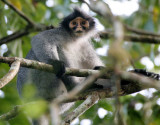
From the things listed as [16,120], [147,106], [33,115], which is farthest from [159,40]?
[33,115]

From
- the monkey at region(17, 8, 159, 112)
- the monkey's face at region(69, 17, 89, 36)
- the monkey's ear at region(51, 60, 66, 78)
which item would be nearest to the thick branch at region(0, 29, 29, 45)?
the monkey at region(17, 8, 159, 112)

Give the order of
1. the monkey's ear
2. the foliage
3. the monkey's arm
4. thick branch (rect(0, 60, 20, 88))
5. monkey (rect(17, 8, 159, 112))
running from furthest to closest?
1. monkey (rect(17, 8, 159, 112))
2. the monkey's arm
3. the foliage
4. the monkey's ear
5. thick branch (rect(0, 60, 20, 88))

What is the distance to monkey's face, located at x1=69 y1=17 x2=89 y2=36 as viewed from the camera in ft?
20.1

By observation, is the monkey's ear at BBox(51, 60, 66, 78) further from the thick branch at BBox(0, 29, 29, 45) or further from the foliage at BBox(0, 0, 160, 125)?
the thick branch at BBox(0, 29, 29, 45)

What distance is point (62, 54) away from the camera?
18.6ft

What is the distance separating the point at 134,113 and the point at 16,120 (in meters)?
3.38

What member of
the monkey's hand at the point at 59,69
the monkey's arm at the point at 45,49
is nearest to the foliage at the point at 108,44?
the monkey's arm at the point at 45,49

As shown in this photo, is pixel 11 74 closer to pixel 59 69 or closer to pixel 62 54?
pixel 59 69

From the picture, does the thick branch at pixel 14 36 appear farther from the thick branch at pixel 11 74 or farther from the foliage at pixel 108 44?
the thick branch at pixel 11 74

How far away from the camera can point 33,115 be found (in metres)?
1.52

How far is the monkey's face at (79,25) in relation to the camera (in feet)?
20.1

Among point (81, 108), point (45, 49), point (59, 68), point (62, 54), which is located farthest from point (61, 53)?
point (81, 108)

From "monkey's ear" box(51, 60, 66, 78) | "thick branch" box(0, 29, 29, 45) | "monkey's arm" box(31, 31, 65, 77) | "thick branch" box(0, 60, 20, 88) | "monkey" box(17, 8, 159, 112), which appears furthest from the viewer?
"thick branch" box(0, 29, 29, 45)

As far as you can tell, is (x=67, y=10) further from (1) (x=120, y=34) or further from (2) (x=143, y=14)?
(1) (x=120, y=34)
